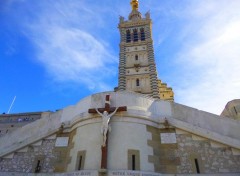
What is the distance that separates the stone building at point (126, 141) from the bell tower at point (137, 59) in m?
18.7

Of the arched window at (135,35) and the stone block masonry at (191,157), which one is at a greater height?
the arched window at (135,35)

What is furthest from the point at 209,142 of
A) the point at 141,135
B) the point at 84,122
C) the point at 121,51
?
the point at 121,51

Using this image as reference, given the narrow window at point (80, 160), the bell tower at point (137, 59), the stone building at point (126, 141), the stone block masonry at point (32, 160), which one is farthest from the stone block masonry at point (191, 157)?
the bell tower at point (137, 59)

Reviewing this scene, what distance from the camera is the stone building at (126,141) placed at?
1174cm

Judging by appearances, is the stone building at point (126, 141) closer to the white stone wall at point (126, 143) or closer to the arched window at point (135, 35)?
the white stone wall at point (126, 143)

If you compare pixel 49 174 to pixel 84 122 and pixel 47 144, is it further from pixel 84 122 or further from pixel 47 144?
pixel 84 122

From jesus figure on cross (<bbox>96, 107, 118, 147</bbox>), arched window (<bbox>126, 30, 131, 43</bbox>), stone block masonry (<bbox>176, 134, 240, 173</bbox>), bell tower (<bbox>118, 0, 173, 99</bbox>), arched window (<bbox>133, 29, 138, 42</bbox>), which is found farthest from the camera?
arched window (<bbox>126, 30, 131, 43</bbox>)

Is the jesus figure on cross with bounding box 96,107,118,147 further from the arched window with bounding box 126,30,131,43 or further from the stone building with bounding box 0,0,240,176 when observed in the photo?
the arched window with bounding box 126,30,131,43

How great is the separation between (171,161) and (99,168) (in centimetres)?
413

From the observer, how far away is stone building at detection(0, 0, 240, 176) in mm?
11742

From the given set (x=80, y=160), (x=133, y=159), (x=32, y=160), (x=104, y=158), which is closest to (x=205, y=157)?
(x=133, y=159)

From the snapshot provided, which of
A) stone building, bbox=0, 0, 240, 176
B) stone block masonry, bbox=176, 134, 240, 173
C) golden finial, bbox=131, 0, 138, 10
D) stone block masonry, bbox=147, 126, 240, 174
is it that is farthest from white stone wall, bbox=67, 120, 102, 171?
golden finial, bbox=131, 0, 138, 10

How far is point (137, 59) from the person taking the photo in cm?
3878

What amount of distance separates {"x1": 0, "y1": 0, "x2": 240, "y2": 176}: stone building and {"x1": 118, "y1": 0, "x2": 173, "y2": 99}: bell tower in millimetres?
18693
